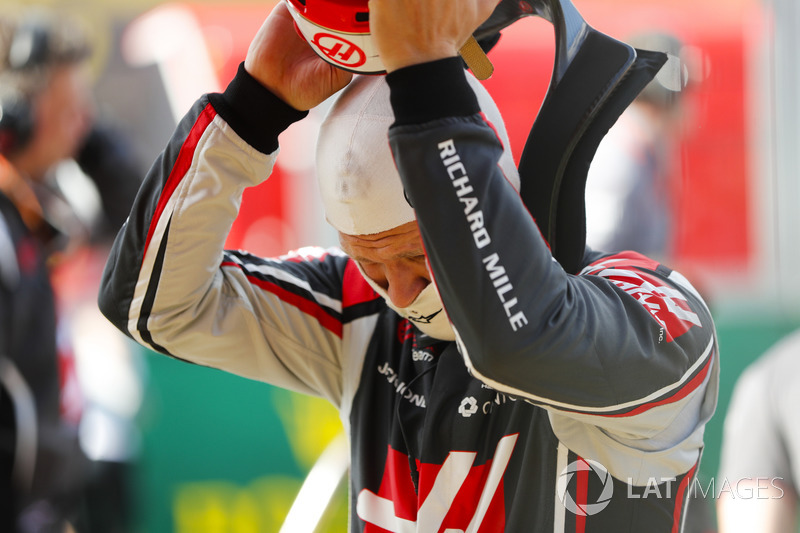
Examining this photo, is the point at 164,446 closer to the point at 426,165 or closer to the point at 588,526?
the point at 588,526

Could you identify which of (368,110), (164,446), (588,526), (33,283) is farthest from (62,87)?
(588,526)

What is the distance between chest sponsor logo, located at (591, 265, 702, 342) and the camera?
101 cm

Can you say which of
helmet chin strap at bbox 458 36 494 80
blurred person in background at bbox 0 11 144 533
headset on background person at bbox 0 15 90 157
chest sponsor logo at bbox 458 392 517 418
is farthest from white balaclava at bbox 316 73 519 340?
headset on background person at bbox 0 15 90 157

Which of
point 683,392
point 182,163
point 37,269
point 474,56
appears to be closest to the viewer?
point 683,392

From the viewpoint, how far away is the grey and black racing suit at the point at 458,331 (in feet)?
2.92

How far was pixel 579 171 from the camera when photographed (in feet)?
3.76

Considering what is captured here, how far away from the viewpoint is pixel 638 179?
3.10 m

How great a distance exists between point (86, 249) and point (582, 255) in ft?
8.50

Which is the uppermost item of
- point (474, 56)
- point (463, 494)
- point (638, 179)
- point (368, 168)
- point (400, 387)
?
point (474, 56)

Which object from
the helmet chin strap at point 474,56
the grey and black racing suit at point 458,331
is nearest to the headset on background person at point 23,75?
the grey and black racing suit at point 458,331

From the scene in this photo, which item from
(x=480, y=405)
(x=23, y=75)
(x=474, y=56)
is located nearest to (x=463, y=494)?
(x=480, y=405)

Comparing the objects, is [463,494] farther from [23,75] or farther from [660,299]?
[23,75]

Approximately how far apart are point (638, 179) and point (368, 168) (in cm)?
215

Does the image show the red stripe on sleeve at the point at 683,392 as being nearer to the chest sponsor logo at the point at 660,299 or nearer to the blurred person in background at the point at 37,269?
the chest sponsor logo at the point at 660,299
